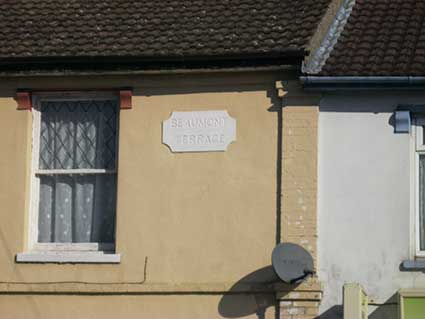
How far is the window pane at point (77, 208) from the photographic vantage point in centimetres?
1493

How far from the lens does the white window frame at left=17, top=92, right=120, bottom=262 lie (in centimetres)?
1470

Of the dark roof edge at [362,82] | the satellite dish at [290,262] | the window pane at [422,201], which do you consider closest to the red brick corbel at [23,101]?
the dark roof edge at [362,82]

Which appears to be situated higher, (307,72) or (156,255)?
(307,72)

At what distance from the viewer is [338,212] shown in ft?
46.6

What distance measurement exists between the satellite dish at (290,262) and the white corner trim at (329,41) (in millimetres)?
2015

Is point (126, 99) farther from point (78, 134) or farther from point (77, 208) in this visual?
point (77, 208)

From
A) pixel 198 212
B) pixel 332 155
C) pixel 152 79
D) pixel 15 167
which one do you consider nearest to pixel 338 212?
pixel 332 155

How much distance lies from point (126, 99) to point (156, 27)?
1.01 m

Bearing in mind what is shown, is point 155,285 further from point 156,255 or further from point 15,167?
point 15,167

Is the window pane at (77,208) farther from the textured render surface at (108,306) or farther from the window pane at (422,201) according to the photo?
the window pane at (422,201)

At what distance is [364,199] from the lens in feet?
46.4

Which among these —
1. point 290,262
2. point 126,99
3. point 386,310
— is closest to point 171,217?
point 126,99

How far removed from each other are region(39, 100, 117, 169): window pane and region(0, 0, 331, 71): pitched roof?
2.23 ft

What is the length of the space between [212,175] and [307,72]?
1.57 m
